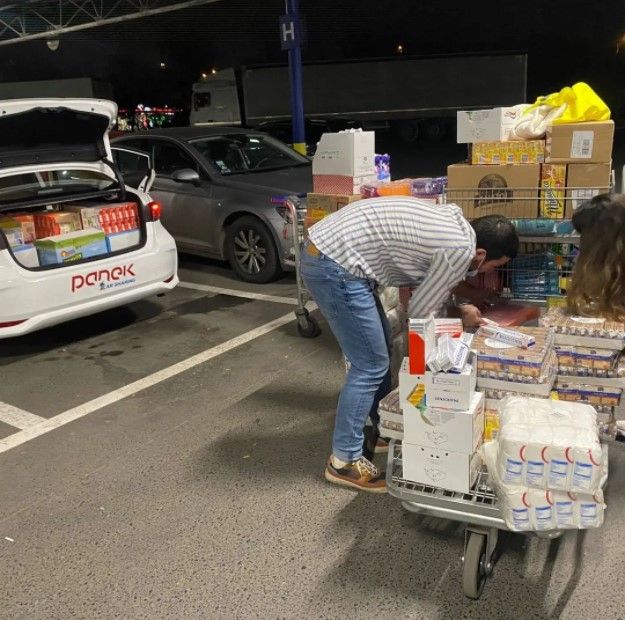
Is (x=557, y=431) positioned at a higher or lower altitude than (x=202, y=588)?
higher

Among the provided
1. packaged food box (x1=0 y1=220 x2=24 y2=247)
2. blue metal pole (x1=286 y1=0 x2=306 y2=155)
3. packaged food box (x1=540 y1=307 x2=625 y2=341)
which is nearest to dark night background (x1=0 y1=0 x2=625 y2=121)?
blue metal pole (x1=286 y1=0 x2=306 y2=155)

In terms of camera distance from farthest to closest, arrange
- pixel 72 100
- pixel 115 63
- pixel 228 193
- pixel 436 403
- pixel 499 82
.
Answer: pixel 115 63, pixel 499 82, pixel 228 193, pixel 72 100, pixel 436 403

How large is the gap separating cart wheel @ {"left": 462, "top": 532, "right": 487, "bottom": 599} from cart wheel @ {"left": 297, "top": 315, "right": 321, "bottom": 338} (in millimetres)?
2915

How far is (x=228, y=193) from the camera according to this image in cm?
676

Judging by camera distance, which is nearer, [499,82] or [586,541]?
[586,541]

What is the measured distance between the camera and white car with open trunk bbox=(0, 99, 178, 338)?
183 inches

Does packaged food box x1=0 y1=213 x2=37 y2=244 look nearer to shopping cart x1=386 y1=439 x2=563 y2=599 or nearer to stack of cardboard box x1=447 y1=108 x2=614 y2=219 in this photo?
stack of cardboard box x1=447 y1=108 x2=614 y2=219

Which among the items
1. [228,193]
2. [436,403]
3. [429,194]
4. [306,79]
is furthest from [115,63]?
[436,403]

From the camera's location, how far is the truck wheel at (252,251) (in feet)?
21.6

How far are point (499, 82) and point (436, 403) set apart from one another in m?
24.1

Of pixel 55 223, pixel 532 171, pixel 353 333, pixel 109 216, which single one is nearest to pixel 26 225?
pixel 55 223

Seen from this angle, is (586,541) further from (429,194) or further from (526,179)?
(429,194)

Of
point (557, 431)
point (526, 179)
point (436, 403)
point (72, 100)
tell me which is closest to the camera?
point (557, 431)

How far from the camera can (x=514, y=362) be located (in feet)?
8.16
